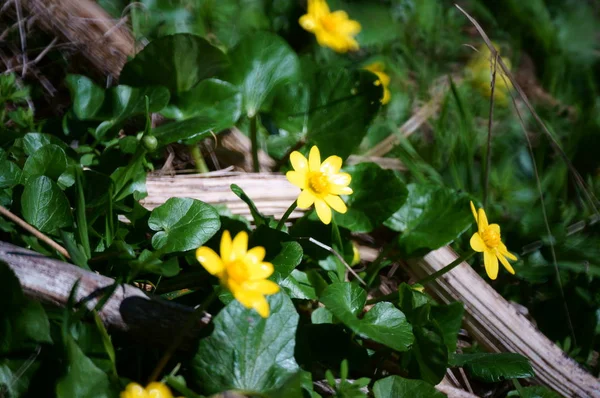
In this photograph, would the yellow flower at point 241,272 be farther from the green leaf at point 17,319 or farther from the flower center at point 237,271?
the green leaf at point 17,319

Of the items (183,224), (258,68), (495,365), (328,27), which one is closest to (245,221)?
(183,224)

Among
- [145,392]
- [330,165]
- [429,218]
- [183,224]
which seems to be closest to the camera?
[145,392]

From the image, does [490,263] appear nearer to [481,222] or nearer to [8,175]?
A: [481,222]

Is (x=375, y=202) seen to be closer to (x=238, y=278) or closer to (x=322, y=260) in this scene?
(x=322, y=260)

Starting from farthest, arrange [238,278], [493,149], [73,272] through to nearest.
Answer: [493,149]
[73,272]
[238,278]

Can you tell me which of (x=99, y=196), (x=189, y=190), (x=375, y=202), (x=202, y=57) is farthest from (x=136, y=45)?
(x=375, y=202)


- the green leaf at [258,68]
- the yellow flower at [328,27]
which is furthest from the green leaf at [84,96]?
the yellow flower at [328,27]

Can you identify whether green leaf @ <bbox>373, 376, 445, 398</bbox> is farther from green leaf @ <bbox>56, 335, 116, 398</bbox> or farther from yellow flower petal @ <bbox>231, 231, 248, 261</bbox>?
green leaf @ <bbox>56, 335, 116, 398</bbox>
